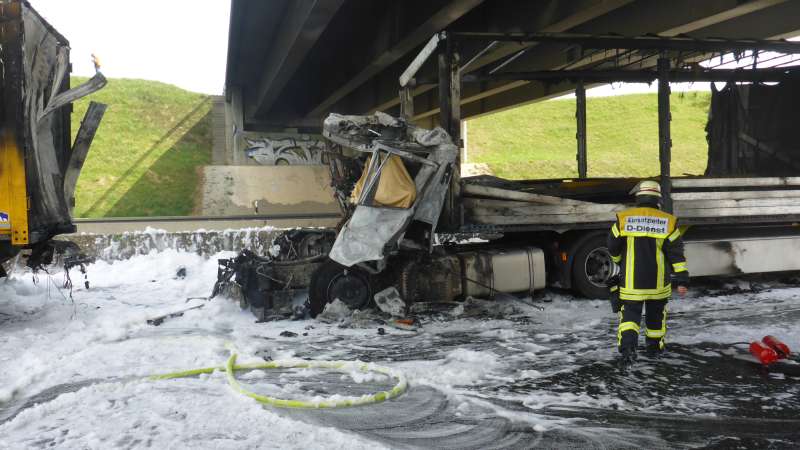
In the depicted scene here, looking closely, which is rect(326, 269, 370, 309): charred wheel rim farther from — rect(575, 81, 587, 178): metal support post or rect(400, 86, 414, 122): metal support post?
rect(575, 81, 587, 178): metal support post

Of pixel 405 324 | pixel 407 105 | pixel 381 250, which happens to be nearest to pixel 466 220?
pixel 381 250

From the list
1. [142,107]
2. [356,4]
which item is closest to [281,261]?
[356,4]

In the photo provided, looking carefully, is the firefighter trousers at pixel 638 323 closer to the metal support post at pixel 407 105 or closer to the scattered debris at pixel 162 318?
the metal support post at pixel 407 105

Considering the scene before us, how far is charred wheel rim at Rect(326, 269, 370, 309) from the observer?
786 centimetres

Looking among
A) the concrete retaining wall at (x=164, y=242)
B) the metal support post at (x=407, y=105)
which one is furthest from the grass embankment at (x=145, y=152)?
the metal support post at (x=407, y=105)

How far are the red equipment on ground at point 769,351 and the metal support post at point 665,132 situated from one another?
368 cm

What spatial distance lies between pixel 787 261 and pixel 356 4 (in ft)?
31.3

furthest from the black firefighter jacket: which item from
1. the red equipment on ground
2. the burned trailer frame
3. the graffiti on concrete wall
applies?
the graffiti on concrete wall

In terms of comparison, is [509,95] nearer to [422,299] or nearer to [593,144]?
[422,299]

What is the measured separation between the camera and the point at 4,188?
258 inches

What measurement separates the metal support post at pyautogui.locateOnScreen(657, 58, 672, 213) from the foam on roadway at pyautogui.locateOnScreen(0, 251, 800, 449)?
5.76 ft

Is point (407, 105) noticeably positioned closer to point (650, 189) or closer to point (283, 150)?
point (650, 189)

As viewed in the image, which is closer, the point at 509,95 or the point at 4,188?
the point at 4,188

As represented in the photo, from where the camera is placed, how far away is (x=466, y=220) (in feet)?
27.3
